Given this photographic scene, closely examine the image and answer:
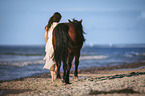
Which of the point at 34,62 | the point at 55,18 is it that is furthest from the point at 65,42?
the point at 34,62

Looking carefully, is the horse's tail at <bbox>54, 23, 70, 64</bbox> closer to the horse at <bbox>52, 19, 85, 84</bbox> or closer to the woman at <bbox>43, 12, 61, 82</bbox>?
the horse at <bbox>52, 19, 85, 84</bbox>

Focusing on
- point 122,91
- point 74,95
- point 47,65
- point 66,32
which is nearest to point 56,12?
point 66,32

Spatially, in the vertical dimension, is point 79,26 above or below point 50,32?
above

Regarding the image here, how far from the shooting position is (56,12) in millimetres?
6691

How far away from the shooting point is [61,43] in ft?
19.0

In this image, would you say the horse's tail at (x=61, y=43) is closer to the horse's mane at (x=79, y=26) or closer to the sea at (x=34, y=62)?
the horse's mane at (x=79, y=26)

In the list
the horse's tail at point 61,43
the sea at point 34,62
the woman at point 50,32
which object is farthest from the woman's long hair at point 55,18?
the sea at point 34,62

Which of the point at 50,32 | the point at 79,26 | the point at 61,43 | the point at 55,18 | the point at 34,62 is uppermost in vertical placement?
the point at 55,18

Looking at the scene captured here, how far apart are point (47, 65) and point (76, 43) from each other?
147cm

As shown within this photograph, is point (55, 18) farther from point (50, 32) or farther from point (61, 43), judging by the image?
point (61, 43)

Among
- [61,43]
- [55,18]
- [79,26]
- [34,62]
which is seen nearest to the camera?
[61,43]

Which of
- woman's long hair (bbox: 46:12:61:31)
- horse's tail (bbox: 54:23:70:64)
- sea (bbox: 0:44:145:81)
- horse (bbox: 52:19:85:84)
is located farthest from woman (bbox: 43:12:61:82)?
sea (bbox: 0:44:145:81)

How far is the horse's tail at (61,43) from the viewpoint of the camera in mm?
5768

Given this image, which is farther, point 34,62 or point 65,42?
point 34,62
